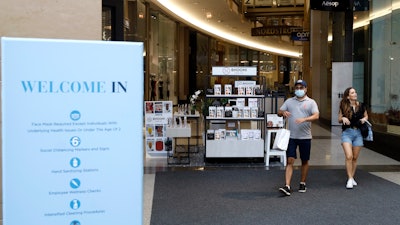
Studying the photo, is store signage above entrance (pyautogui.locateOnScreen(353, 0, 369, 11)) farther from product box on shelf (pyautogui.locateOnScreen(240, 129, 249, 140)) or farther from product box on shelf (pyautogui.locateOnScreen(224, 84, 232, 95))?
product box on shelf (pyautogui.locateOnScreen(240, 129, 249, 140))

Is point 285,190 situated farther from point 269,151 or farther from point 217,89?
point 217,89

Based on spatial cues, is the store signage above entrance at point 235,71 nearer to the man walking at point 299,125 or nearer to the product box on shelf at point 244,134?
the product box on shelf at point 244,134

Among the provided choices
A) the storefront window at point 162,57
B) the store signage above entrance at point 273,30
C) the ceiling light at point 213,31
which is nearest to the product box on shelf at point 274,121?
the ceiling light at point 213,31

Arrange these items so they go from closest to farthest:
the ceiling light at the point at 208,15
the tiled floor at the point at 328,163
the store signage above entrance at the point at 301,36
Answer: the tiled floor at the point at 328,163
the store signage above entrance at the point at 301,36
the ceiling light at the point at 208,15

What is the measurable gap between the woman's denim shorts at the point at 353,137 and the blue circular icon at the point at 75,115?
5321mm

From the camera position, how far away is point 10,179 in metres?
2.32

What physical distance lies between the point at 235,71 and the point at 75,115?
6.63m

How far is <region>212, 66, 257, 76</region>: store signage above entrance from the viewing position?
28.7ft

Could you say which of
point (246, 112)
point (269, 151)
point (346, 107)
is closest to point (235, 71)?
point (246, 112)

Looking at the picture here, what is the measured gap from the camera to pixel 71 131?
236 cm

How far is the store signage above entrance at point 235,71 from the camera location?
28.7 feet

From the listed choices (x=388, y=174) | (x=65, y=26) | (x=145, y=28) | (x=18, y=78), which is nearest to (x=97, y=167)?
(x=18, y=78)

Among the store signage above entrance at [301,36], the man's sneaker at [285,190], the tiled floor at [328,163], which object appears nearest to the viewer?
the man's sneaker at [285,190]

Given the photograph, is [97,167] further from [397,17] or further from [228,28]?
[228,28]
